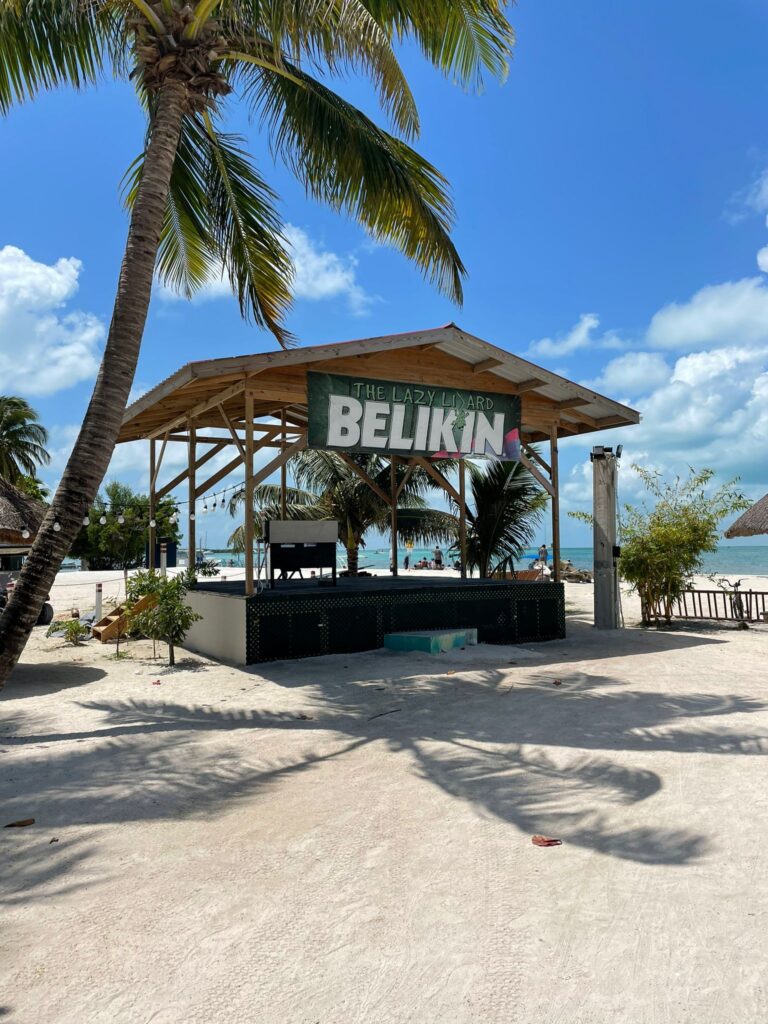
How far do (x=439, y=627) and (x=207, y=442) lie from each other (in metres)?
5.78

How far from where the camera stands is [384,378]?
10523 millimetres

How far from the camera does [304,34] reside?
7230 millimetres

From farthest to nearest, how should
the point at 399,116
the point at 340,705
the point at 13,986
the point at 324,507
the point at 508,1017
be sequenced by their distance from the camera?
the point at 324,507 → the point at 399,116 → the point at 340,705 → the point at 13,986 → the point at 508,1017

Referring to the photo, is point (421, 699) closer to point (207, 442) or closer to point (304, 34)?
point (304, 34)

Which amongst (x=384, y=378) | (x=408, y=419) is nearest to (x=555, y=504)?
(x=408, y=419)

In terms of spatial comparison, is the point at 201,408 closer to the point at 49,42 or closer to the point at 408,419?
the point at 408,419

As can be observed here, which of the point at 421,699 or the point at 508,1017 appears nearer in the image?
the point at 508,1017

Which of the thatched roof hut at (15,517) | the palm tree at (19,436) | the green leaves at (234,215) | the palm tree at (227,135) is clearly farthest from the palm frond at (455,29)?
the palm tree at (19,436)

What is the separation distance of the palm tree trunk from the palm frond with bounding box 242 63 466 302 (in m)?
1.60

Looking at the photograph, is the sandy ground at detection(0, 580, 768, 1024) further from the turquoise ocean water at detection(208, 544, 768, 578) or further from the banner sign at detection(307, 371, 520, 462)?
the turquoise ocean water at detection(208, 544, 768, 578)

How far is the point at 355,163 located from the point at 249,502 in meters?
4.25

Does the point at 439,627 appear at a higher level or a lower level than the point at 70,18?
lower

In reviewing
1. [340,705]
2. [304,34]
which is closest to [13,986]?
[340,705]

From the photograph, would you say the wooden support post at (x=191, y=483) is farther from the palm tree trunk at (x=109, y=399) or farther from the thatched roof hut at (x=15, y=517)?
the palm tree trunk at (x=109, y=399)
